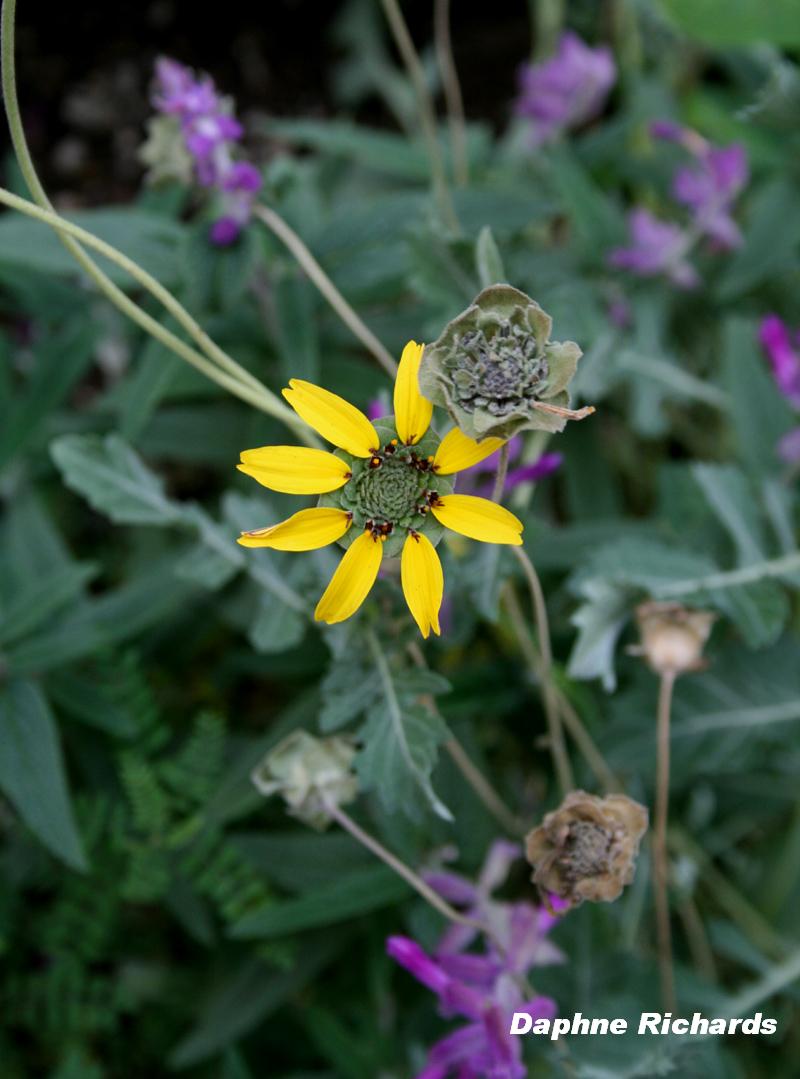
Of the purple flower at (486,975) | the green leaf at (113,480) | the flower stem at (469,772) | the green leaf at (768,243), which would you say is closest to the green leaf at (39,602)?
the green leaf at (113,480)

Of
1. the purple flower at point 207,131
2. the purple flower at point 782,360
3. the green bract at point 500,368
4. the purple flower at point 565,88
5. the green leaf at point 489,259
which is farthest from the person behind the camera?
the purple flower at point 565,88

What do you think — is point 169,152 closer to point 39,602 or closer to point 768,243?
point 39,602

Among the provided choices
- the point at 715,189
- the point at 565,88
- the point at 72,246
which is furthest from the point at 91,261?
the point at 565,88

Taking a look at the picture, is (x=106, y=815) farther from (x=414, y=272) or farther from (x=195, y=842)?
(x=414, y=272)

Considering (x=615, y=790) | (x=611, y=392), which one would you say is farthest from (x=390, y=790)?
(x=611, y=392)

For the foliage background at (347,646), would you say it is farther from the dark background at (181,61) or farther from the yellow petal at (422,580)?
the dark background at (181,61)

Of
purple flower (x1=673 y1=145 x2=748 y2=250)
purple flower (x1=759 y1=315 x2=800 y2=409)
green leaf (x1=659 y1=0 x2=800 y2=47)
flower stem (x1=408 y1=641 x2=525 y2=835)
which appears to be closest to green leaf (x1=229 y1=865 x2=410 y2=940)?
flower stem (x1=408 y1=641 x2=525 y2=835)
